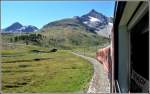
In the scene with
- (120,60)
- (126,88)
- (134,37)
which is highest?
(134,37)

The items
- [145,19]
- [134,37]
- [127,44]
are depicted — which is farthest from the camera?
[127,44]

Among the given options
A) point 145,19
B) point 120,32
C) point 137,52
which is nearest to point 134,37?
point 137,52

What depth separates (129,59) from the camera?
698 cm

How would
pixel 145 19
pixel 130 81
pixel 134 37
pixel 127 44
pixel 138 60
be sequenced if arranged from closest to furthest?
pixel 145 19
pixel 138 60
pixel 134 37
pixel 130 81
pixel 127 44

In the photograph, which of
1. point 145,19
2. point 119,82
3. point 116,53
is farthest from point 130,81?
point 145,19

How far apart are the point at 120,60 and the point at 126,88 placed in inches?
22.9

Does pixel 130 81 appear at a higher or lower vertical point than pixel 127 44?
lower

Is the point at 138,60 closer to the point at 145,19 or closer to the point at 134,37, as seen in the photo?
the point at 134,37

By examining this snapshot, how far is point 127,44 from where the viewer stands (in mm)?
7227

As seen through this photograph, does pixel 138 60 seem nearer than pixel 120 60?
Yes

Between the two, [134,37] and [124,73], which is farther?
[124,73]

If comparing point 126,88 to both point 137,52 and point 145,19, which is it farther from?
point 145,19

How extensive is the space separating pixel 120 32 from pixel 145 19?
3013 millimetres

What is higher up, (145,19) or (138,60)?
(145,19)
